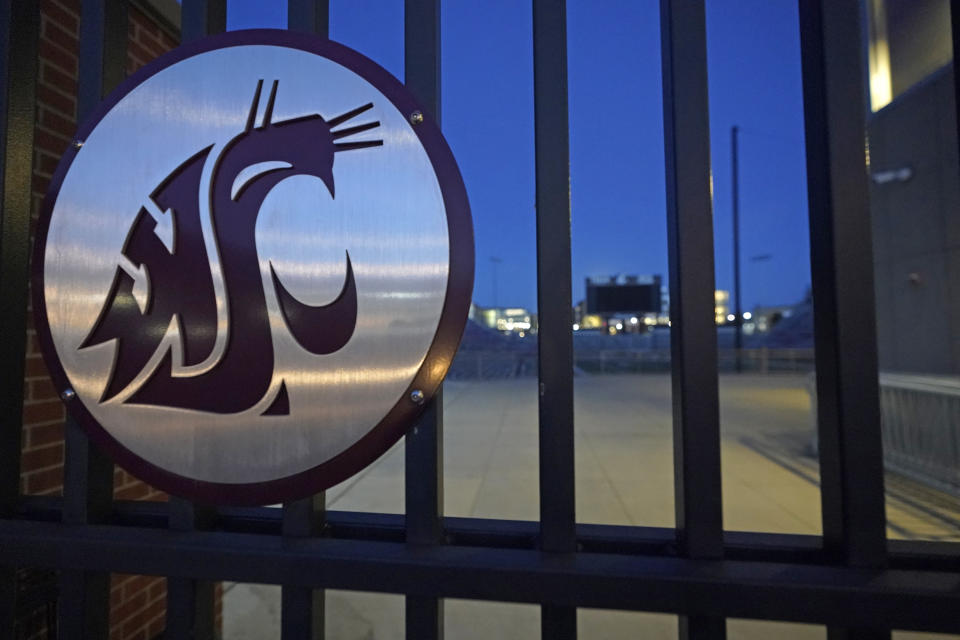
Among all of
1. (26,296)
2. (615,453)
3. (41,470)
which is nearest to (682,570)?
(26,296)

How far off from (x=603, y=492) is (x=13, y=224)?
399cm

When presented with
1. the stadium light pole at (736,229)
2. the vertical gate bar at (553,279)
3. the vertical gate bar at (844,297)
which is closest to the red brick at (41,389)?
the vertical gate bar at (553,279)

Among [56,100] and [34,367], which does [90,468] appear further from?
[56,100]

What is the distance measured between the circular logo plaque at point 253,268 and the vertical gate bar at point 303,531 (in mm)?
46

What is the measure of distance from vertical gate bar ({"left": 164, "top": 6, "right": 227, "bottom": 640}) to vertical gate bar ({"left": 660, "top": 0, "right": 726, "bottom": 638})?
1041 millimetres

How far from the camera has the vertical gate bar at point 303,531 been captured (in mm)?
926

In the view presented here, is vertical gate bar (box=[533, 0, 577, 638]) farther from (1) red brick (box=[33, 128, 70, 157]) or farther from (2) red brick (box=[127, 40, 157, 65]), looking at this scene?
(2) red brick (box=[127, 40, 157, 65])

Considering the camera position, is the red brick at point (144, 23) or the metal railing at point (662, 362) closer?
the red brick at point (144, 23)

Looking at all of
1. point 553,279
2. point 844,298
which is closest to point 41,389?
point 553,279

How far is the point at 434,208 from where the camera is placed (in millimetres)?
940

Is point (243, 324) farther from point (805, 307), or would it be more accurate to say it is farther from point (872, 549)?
point (805, 307)

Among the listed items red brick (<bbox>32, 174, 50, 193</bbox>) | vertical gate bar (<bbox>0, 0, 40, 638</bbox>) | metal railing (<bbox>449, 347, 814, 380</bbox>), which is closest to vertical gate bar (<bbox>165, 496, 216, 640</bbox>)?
vertical gate bar (<bbox>0, 0, 40, 638</bbox>)

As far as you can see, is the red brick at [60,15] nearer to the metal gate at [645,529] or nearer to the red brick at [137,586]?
the metal gate at [645,529]

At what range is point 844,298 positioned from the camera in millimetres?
838
